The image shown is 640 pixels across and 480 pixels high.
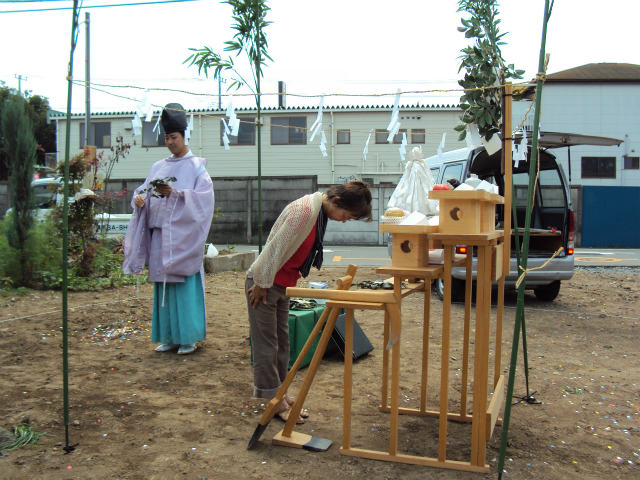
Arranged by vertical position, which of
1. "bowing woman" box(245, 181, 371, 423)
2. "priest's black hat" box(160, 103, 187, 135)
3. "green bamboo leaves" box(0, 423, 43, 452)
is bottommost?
"green bamboo leaves" box(0, 423, 43, 452)

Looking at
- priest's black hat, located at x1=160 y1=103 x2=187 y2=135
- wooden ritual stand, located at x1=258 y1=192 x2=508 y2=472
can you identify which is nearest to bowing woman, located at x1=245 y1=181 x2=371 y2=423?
wooden ritual stand, located at x1=258 y1=192 x2=508 y2=472

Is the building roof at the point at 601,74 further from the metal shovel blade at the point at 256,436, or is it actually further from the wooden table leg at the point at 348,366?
the metal shovel blade at the point at 256,436

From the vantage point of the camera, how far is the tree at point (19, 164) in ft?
19.9

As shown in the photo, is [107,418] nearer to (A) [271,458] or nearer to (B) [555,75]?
(A) [271,458]

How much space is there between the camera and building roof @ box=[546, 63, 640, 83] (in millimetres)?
18609

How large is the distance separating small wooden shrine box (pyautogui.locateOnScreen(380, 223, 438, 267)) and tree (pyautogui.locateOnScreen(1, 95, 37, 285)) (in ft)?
16.9

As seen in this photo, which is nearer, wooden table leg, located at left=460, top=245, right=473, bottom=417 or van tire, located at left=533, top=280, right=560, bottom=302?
wooden table leg, located at left=460, top=245, right=473, bottom=417

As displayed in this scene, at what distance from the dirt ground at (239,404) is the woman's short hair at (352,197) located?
4.00 ft

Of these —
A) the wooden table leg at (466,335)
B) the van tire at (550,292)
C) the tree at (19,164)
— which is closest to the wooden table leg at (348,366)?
the wooden table leg at (466,335)

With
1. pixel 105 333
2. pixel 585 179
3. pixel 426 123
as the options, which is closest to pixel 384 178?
pixel 426 123

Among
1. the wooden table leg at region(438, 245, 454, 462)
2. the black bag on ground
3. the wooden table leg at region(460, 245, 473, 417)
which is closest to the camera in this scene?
the wooden table leg at region(438, 245, 454, 462)

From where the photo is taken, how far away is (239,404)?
3.36m

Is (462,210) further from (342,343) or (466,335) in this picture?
(342,343)

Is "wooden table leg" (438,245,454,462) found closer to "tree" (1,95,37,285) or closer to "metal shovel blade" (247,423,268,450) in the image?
"metal shovel blade" (247,423,268,450)
